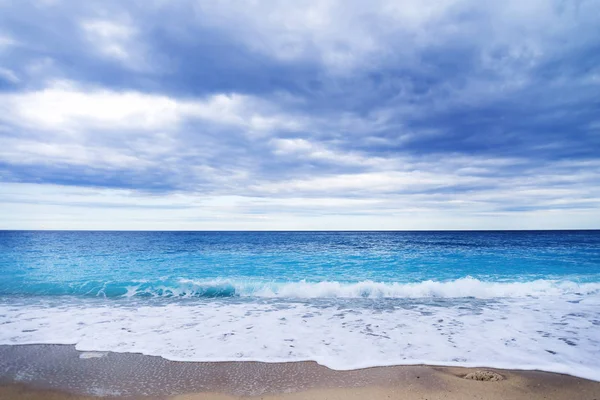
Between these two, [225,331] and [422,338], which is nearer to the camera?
[422,338]

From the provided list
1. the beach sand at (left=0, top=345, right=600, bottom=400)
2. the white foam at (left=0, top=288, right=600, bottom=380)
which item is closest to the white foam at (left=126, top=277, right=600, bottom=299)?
the white foam at (left=0, top=288, right=600, bottom=380)

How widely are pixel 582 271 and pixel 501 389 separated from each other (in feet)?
66.2

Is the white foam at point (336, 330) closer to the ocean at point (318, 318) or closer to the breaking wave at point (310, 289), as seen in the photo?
the ocean at point (318, 318)

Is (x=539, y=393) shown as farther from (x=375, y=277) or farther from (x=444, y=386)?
(x=375, y=277)

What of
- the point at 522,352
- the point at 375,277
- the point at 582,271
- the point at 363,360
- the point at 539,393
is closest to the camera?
the point at 539,393

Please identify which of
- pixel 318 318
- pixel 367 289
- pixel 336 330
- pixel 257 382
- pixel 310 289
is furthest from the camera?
pixel 310 289

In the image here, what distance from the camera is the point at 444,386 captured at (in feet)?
16.7

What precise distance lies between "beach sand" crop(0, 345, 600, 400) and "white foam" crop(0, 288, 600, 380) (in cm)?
38

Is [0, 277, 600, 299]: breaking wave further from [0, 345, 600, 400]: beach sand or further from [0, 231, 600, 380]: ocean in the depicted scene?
[0, 345, 600, 400]: beach sand

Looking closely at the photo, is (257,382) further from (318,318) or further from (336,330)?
(318,318)

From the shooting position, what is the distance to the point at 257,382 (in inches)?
207

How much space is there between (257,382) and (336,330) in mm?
3204

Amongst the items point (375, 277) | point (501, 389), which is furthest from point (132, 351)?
point (375, 277)

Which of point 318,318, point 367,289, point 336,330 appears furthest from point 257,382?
point 367,289
